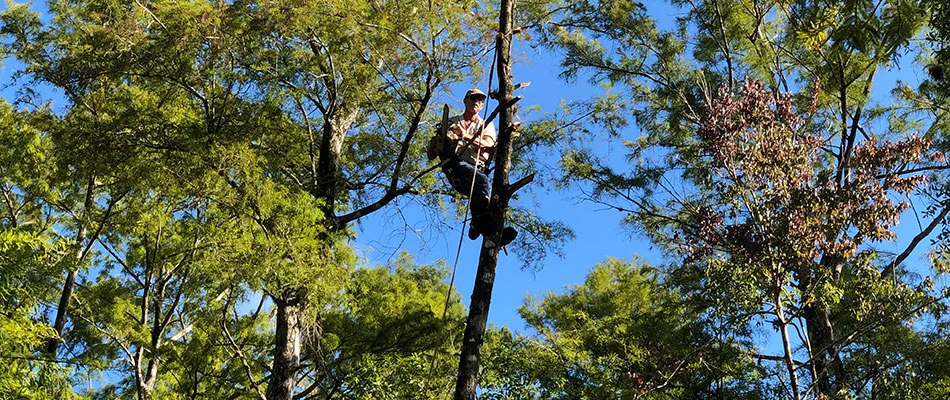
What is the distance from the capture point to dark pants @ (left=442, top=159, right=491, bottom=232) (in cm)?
523

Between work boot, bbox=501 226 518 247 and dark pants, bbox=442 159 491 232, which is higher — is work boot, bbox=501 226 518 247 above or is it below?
below

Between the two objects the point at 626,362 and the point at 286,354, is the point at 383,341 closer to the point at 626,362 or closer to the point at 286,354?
the point at 286,354

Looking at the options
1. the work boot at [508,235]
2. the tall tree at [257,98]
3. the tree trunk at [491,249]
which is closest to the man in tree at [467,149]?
the work boot at [508,235]

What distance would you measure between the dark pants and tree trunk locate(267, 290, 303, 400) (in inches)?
108

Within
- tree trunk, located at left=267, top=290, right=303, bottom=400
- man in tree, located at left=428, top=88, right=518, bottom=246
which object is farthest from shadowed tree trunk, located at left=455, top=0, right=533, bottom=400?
tree trunk, located at left=267, top=290, right=303, bottom=400

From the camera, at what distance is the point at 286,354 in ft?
26.3

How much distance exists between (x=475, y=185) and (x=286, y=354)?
358 centimetres

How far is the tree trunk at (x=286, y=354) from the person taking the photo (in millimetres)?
7848

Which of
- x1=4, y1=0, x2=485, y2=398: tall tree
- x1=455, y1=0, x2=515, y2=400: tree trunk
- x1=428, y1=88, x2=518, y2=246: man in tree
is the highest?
x1=4, y1=0, x2=485, y2=398: tall tree

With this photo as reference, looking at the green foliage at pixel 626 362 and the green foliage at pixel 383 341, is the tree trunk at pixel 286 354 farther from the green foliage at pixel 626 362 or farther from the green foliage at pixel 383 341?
the green foliage at pixel 626 362

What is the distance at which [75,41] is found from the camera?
26.0 feet

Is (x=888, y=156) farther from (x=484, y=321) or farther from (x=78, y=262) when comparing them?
(x=78, y=262)

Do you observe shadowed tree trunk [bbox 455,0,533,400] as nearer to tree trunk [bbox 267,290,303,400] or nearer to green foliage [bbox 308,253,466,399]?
green foliage [bbox 308,253,466,399]

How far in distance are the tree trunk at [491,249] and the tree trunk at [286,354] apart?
11.7ft
